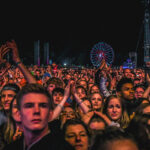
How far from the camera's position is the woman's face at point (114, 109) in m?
3.55

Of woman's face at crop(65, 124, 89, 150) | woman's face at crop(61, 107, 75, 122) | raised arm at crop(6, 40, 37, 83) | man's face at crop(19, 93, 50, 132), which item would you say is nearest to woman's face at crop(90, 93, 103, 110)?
woman's face at crop(61, 107, 75, 122)

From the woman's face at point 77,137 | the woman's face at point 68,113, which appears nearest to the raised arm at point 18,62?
the woman's face at point 68,113

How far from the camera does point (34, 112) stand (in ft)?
6.47

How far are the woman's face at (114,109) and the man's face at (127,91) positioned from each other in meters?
0.77

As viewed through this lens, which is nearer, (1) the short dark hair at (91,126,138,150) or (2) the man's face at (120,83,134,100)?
(1) the short dark hair at (91,126,138,150)

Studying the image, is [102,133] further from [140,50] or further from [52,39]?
[140,50]

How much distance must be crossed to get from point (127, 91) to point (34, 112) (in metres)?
2.83

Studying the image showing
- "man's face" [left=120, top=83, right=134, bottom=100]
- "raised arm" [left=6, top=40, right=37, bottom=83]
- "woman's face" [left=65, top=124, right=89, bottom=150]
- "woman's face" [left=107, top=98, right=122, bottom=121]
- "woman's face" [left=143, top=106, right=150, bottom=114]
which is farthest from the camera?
"man's face" [left=120, top=83, right=134, bottom=100]

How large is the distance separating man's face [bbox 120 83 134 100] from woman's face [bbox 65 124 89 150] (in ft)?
6.18

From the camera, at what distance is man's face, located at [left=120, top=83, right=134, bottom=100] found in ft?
14.6

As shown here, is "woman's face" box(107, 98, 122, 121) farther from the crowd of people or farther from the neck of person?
the neck of person

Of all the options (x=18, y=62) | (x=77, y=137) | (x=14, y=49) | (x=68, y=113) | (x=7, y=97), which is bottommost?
(x=77, y=137)

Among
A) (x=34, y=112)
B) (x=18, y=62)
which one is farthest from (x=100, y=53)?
(x=34, y=112)

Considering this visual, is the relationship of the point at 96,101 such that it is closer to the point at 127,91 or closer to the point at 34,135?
the point at 127,91
